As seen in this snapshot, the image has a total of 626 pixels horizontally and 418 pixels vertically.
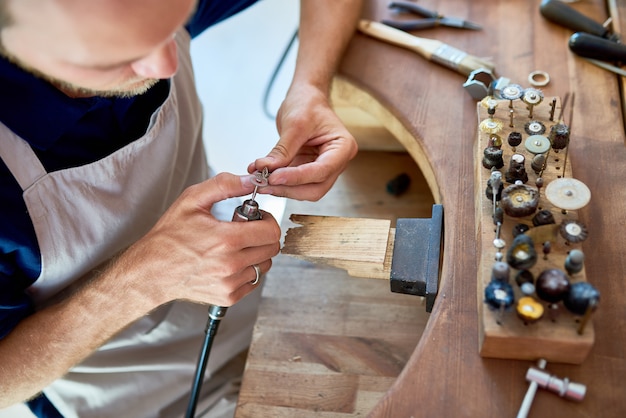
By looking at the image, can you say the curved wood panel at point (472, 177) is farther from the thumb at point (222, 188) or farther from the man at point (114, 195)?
the thumb at point (222, 188)

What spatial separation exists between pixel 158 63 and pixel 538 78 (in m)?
0.67

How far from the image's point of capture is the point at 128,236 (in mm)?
1105

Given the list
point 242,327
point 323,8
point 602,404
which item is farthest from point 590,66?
point 242,327

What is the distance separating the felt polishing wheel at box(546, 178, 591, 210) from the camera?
77 centimetres

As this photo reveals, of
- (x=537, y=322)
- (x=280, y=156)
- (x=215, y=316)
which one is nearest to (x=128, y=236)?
(x=215, y=316)

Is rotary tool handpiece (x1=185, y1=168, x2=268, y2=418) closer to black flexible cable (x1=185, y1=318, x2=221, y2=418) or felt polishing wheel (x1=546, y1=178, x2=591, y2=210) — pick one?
black flexible cable (x1=185, y1=318, x2=221, y2=418)

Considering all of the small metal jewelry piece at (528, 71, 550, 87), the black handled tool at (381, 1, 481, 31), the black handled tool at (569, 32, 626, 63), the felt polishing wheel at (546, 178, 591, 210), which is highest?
the black handled tool at (381, 1, 481, 31)

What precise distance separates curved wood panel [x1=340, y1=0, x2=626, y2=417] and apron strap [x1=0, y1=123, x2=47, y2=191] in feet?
1.88

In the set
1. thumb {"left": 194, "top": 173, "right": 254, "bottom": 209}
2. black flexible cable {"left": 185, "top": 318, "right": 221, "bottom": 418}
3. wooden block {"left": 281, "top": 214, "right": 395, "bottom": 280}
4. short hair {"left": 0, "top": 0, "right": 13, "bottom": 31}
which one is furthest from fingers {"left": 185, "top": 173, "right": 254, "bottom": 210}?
short hair {"left": 0, "top": 0, "right": 13, "bottom": 31}

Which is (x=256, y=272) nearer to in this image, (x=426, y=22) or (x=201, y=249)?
(x=201, y=249)

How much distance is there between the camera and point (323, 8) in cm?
121

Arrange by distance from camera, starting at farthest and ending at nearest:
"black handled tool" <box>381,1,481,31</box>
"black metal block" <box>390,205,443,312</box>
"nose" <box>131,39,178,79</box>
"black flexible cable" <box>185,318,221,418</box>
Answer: "black handled tool" <box>381,1,481,31</box> → "black flexible cable" <box>185,318,221,418</box> → "black metal block" <box>390,205,443,312</box> → "nose" <box>131,39,178,79</box>

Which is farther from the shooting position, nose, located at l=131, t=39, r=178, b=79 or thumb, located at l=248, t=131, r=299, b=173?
thumb, located at l=248, t=131, r=299, b=173

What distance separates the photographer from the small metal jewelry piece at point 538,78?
1046mm
